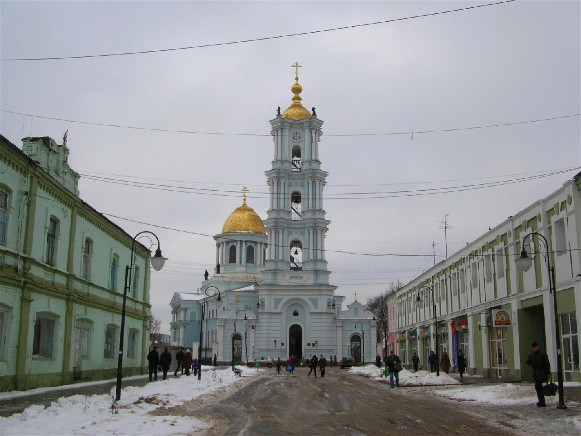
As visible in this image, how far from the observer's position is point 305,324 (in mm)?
71375

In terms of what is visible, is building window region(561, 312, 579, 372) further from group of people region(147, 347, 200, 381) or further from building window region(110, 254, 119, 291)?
building window region(110, 254, 119, 291)

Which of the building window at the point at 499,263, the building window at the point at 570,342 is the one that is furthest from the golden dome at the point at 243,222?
the building window at the point at 570,342

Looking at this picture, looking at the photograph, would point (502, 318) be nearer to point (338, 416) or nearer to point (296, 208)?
point (338, 416)

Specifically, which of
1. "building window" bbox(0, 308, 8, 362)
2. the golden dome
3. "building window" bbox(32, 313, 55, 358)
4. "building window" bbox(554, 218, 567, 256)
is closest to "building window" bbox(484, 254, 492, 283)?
"building window" bbox(554, 218, 567, 256)

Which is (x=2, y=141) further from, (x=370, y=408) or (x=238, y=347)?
(x=238, y=347)

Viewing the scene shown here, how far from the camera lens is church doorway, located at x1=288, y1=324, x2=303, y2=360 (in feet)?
235


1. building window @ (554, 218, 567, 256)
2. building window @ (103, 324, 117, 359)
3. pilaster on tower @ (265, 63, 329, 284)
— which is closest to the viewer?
building window @ (554, 218, 567, 256)

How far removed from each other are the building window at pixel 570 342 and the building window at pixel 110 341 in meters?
19.9

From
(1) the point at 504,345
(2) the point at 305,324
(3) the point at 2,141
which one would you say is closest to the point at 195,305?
(2) the point at 305,324

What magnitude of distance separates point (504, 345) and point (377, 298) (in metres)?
92.1

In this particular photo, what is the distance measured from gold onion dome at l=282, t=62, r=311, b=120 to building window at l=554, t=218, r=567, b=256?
49.3 meters

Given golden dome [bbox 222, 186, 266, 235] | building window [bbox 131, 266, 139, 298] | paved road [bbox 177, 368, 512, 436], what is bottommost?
paved road [bbox 177, 368, 512, 436]

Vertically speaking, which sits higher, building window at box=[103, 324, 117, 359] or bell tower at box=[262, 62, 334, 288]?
bell tower at box=[262, 62, 334, 288]

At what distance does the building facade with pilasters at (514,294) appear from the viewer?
24.6 meters
